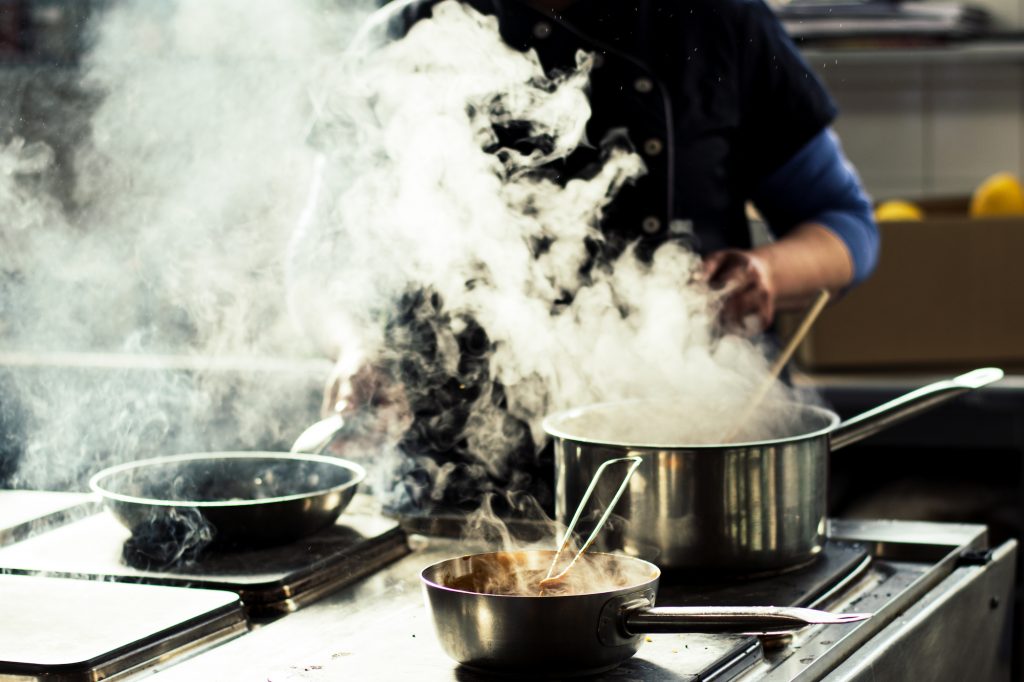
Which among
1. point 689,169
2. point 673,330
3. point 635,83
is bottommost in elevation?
point 673,330

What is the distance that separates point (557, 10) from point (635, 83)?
152 millimetres

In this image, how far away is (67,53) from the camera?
3139mm

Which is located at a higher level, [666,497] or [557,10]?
[557,10]

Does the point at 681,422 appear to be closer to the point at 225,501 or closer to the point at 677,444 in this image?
the point at 677,444

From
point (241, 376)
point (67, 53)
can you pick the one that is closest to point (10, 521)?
point (241, 376)

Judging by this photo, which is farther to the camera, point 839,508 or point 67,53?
point 67,53

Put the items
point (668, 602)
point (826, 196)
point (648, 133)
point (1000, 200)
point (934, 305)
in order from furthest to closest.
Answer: point (1000, 200), point (934, 305), point (826, 196), point (648, 133), point (668, 602)

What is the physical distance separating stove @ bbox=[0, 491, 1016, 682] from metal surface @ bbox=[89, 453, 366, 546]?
3cm

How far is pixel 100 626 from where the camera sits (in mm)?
1014

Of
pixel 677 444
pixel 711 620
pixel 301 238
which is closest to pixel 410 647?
pixel 711 620

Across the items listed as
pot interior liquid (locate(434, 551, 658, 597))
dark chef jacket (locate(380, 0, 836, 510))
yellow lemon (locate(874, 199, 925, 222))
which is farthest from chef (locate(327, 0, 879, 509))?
yellow lemon (locate(874, 199, 925, 222))

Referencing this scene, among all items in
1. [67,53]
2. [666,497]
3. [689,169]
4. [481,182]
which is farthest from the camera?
[67,53]

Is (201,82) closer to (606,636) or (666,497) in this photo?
(666,497)

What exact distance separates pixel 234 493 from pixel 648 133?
82 centimetres
